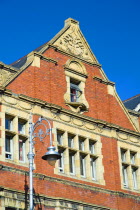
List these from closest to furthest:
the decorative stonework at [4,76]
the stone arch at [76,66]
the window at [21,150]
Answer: the window at [21,150]
the decorative stonework at [4,76]
the stone arch at [76,66]

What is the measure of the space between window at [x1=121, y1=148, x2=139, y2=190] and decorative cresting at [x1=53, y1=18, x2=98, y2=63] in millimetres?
5944

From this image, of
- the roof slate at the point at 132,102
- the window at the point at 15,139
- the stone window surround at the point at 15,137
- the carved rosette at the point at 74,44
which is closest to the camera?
the stone window surround at the point at 15,137

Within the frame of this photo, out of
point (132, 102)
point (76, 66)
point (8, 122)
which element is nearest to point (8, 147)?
point (8, 122)

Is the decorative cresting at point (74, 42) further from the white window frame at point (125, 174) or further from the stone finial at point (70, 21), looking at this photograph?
the white window frame at point (125, 174)

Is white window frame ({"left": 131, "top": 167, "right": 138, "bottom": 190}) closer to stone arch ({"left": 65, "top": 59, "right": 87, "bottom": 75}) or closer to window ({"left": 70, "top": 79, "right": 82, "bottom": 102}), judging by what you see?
window ({"left": 70, "top": 79, "right": 82, "bottom": 102})

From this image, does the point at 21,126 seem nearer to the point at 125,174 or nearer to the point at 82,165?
the point at 82,165

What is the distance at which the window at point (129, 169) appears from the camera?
27406 millimetres

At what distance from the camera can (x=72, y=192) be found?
78.1 ft

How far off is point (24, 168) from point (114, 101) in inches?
344

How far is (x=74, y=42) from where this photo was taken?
1104 inches

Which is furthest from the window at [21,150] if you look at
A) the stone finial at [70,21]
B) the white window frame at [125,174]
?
the stone finial at [70,21]

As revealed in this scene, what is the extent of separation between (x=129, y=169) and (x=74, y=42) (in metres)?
8.05

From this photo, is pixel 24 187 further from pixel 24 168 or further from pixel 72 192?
pixel 72 192

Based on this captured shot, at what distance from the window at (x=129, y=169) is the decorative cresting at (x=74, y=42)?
5944mm
